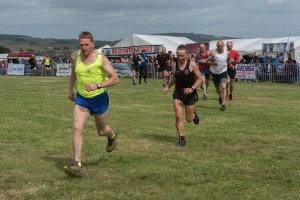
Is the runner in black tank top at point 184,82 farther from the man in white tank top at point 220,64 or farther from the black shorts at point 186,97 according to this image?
the man in white tank top at point 220,64

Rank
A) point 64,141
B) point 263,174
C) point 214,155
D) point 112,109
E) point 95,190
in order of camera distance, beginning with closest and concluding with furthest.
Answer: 1. point 95,190
2. point 263,174
3. point 214,155
4. point 64,141
5. point 112,109

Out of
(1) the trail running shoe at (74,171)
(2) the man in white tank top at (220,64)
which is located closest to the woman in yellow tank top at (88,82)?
(1) the trail running shoe at (74,171)

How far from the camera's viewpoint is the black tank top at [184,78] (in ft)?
28.1

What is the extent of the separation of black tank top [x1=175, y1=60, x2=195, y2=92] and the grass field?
1006 mm

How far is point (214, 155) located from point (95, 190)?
253 cm

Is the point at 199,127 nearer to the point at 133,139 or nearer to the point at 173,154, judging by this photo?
the point at 133,139

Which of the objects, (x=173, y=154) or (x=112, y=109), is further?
(x=112, y=109)

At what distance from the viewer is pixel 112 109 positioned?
1407 centimetres

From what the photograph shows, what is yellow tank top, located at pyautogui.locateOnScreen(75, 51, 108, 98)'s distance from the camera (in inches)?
260

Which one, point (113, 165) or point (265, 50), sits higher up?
point (265, 50)

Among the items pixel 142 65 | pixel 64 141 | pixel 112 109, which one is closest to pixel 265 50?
pixel 142 65

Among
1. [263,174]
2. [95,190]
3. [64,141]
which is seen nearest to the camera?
[95,190]

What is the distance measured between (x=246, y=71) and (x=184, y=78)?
71.3ft

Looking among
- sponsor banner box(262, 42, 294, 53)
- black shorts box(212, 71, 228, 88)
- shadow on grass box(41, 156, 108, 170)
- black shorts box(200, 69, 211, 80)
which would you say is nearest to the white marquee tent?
sponsor banner box(262, 42, 294, 53)
